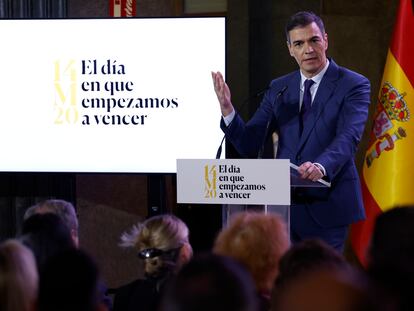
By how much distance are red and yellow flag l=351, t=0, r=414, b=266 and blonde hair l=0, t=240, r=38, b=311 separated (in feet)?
12.8

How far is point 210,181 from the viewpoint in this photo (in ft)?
13.6

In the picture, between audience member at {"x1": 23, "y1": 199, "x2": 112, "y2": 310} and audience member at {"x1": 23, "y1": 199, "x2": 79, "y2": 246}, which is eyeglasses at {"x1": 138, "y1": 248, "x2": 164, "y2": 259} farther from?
audience member at {"x1": 23, "y1": 199, "x2": 79, "y2": 246}

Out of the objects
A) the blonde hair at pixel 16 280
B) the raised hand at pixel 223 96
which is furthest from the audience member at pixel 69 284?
the raised hand at pixel 223 96

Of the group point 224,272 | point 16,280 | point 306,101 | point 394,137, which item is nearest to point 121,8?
point 394,137

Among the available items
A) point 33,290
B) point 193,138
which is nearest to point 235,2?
point 193,138

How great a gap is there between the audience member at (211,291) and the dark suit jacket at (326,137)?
9.06ft

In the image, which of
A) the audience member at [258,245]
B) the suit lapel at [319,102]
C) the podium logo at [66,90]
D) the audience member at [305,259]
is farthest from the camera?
the podium logo at [66,90]

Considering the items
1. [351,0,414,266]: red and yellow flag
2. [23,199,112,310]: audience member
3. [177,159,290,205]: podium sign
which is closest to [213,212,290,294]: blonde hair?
[23,199,112,310]: audience member

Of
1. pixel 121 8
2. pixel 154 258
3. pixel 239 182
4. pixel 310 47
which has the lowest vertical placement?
pixel 154 258

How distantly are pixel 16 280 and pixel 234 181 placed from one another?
215cm

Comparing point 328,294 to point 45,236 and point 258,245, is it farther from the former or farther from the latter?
point 45,236

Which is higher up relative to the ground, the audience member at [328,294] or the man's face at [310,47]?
the man's face at [310,47]

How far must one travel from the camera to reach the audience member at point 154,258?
3.31m

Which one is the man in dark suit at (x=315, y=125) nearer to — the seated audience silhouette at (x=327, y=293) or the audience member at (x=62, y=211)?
the audience member at (x=62, y=211)
